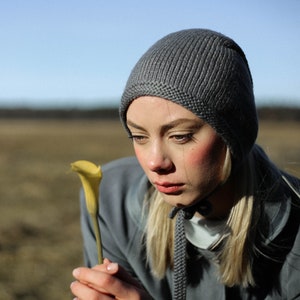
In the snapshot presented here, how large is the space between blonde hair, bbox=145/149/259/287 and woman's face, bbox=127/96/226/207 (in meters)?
0.26

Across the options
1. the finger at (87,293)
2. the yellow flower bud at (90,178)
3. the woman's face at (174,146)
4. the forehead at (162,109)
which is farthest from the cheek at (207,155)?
the finger at (87,293)

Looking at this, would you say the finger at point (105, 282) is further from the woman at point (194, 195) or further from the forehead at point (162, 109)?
the forehead at point (162, 109)

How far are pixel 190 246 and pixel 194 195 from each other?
1.36 feet

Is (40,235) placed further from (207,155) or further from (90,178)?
(90,178)

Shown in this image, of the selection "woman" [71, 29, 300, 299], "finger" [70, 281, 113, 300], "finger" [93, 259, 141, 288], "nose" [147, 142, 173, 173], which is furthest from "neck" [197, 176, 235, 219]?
"finger" [70, 281, 113, 300]

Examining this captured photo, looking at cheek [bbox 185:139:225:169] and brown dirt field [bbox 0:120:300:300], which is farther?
brown dirt field [bbox 0:120:300:300]

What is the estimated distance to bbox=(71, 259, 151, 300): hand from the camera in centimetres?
183

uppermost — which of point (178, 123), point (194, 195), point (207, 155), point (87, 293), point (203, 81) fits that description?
point (203, 81)

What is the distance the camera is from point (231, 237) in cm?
225

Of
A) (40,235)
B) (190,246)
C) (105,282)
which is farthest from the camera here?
(40,235)

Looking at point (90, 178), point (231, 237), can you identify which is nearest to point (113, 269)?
point (90, 178)

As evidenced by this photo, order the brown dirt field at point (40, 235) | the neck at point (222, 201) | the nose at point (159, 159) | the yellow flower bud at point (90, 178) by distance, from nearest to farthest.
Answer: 1. the yellow flower bud at point (90, 178)
2. the nose at point (159, 159)
3. the neck at point (222, 201)
4. the brown dirt field at point (40, 235)

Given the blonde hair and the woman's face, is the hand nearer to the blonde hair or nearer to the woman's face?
the woman's face

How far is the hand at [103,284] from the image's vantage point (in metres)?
1.83
